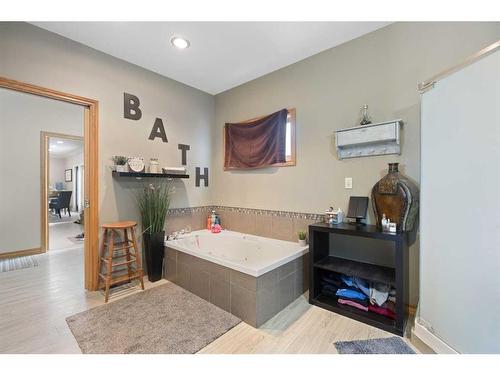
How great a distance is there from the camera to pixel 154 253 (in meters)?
2.62

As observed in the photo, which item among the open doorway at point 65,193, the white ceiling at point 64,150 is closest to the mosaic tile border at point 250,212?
the open doorway at point 65,193

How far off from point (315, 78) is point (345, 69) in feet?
1.08

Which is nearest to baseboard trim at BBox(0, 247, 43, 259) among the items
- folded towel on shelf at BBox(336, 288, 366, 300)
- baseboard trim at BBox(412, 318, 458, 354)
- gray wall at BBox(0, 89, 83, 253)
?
gray wall at BBox(0, 89, 83, 253)

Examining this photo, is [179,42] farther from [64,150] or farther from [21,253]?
[64,150]

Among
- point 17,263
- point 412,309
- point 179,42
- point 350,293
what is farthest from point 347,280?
point 17,263

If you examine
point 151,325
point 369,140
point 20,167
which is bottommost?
point 151,325

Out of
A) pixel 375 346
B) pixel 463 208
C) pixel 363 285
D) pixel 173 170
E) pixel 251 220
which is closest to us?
pixel 463 208

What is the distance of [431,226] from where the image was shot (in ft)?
4.86

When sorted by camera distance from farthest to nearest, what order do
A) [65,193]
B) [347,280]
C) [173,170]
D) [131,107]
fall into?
[65,193]
[173,170]
[131,107]
[347,280]

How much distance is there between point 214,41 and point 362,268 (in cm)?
263

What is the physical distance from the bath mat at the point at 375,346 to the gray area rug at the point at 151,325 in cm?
82

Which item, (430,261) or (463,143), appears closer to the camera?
(463,143)

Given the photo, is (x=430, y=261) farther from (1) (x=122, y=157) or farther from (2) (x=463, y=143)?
(1) (x=122, y=157)
